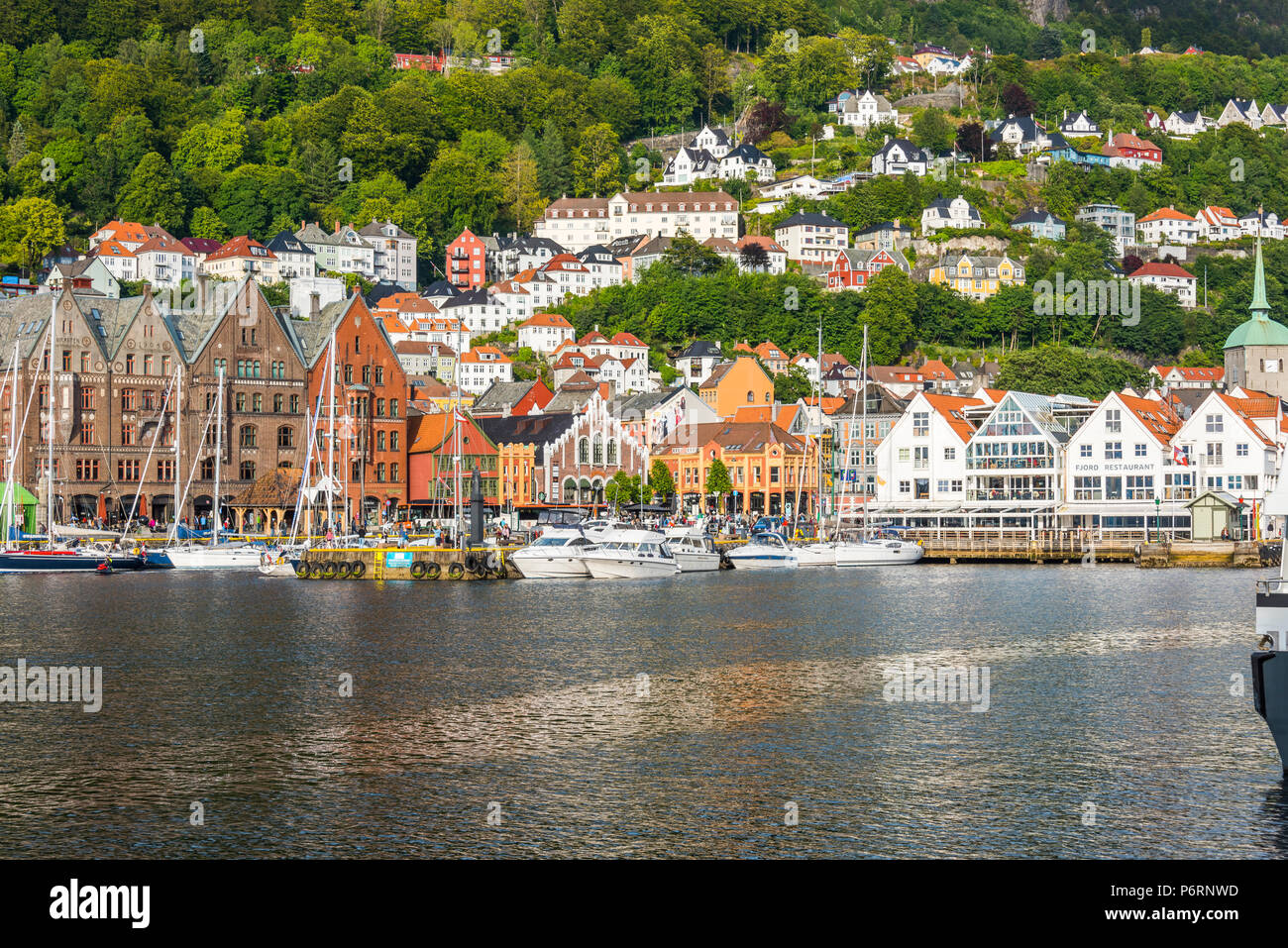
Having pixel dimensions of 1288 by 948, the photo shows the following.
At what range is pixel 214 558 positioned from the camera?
85125 mm

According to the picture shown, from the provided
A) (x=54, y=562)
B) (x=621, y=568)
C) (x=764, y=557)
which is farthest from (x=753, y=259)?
(x=54, y=562)

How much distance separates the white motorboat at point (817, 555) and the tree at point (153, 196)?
120 meters

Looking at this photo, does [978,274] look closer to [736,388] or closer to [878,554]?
[736,388]

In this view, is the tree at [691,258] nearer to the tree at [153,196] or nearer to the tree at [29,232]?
the tree at [153,196]

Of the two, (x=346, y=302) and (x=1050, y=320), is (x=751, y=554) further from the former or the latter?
(x=1050, y=320)

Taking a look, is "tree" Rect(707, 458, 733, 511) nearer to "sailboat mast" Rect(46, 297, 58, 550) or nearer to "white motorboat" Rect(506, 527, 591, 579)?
"white motorboat" Rect(506, 527, 591, 579)

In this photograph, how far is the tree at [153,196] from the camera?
186 metres

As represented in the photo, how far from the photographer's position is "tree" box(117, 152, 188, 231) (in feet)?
611

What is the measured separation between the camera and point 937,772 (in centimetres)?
2683

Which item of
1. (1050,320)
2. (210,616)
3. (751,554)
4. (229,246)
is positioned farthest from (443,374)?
(210,616)

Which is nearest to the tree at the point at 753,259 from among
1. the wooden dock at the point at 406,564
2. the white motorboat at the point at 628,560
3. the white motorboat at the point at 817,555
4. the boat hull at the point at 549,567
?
the white motorboat at the point at 817,555
